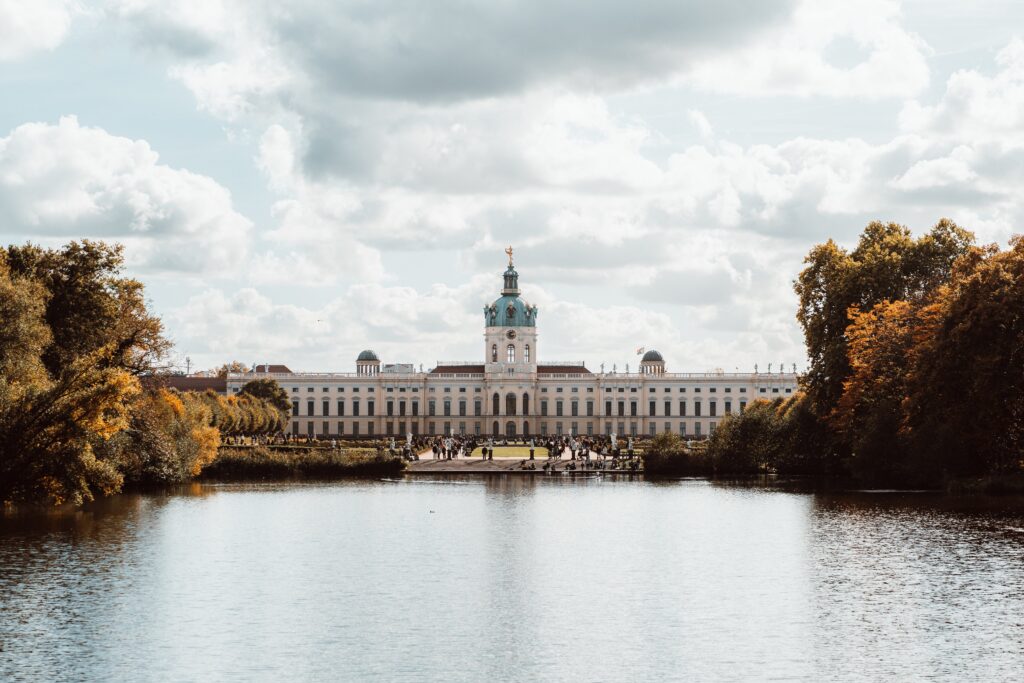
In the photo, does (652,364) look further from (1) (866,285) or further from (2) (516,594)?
(2) (516,594)

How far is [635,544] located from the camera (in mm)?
35031

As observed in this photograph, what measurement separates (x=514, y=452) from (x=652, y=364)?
215 ft

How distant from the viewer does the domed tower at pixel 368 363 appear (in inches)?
6211

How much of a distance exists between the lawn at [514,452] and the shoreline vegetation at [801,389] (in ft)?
63.6

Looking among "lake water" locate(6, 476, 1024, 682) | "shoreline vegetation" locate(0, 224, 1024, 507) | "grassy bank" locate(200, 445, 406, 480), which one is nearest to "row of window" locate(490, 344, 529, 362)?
"shoreline vegetation" locate(0, 224, 1024, 507)

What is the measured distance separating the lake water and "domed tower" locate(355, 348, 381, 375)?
114 meters

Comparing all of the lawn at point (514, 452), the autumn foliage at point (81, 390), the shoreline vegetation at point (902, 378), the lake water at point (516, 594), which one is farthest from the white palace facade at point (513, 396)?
the lake water at point (516, 594)

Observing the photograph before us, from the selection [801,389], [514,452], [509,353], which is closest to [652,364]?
[509,353]

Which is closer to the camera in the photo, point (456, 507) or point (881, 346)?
point (456, 507)

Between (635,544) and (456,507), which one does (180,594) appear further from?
(456,507)

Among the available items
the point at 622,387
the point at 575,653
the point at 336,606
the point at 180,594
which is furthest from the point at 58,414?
the point at 622,387

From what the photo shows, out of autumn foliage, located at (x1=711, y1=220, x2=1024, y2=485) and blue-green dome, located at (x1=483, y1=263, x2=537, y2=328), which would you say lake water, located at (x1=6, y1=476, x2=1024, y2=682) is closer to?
autumn foliage, located at (x1=711, y1=220, x2=1024, y2=485)

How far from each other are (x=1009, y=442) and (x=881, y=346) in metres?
7.01

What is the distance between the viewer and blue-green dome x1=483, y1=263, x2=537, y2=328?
149500 millimetres
